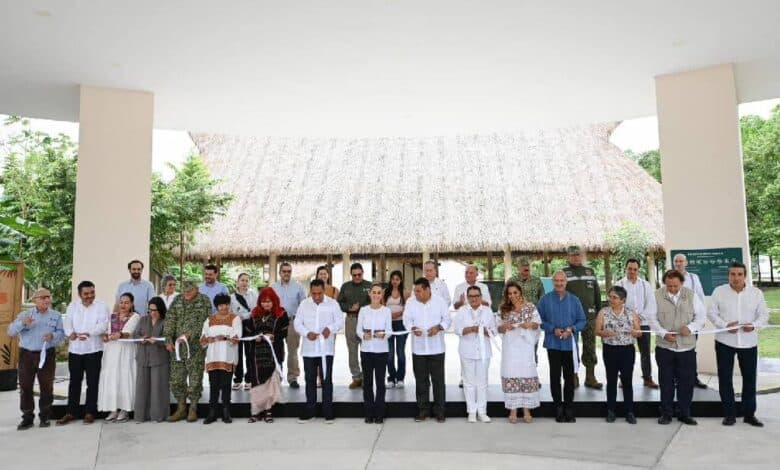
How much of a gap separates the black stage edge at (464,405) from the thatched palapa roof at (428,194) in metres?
9.64

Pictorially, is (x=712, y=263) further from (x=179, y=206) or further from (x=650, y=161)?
(x=650, y=161)

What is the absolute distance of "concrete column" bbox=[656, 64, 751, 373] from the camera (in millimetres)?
7750

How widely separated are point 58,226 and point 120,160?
159 inches

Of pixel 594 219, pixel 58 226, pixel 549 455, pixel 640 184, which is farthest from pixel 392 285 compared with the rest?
pixel 640 184

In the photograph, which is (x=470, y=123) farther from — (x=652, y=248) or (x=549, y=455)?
(x=652, y=248)

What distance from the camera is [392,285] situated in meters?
7.30

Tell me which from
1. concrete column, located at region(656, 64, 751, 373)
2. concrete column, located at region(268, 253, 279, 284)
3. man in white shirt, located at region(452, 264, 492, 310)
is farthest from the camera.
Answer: concrete column, located at region(268, 253, 279, 284)

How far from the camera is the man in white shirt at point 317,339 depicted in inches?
242

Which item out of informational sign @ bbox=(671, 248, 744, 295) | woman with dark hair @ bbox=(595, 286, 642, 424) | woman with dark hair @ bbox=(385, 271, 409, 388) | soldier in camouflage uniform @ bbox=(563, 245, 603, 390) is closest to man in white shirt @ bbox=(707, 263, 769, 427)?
woman with dark hair @ bbox=(595, 286, 642, 424)

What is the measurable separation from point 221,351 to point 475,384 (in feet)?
8.39

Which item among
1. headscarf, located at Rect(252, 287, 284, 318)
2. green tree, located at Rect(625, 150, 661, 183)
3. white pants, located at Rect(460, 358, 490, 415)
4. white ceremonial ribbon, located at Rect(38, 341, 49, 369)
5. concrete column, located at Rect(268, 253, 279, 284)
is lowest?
white pants, located at Rect(460, 358, 490, 415)

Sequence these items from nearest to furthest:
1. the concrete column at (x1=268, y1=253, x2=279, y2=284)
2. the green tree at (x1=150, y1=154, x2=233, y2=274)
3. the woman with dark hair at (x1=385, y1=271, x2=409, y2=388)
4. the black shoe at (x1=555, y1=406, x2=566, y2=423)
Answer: the black shoe at (x1=555, y1=406, x2=566, y2=423), the woman with dark hair at (x1=385, y1=271, x2=409, y2=388), the green tree at (x1=150, y1=154, x2=233, y2=274), the concrete column at (x1=268, y1=253, x2=279, y2=284)

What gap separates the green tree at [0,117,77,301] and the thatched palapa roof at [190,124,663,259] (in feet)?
16.2

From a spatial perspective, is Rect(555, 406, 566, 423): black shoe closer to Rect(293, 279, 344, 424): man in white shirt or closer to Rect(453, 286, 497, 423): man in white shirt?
Rect(453, 286, 497, 423): man in white shirt
